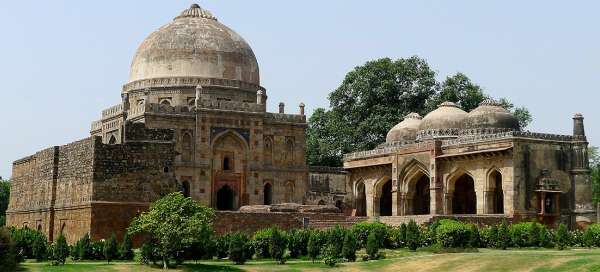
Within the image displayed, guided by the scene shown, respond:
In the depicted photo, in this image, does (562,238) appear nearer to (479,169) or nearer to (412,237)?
(412,237)

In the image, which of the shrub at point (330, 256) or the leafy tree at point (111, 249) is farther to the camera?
the leafy tree at point (111, 249)

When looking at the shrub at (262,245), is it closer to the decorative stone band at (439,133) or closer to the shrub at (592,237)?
the shrub at (592,237)

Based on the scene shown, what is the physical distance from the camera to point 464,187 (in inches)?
1797

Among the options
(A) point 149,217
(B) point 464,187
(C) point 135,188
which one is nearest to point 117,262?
(A) point 149,217

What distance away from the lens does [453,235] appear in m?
30.3

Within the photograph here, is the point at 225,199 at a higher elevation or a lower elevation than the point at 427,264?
higher

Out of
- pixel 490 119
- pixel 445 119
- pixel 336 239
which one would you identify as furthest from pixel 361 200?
pixel 336 239

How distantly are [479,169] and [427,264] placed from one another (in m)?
16.6

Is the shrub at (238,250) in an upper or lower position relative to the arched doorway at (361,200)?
lower

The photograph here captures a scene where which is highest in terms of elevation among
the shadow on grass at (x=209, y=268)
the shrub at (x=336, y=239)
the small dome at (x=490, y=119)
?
the small dome at (x=490, y=119)

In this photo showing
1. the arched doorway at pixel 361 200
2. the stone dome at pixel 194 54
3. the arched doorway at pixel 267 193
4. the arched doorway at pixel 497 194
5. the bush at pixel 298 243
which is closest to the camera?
the bush at pixel 298 243

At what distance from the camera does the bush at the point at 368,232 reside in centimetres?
3050

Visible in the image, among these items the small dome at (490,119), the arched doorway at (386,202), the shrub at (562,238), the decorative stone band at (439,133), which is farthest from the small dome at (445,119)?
the shrub at (562,238)

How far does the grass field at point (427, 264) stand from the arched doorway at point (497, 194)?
1415cm
